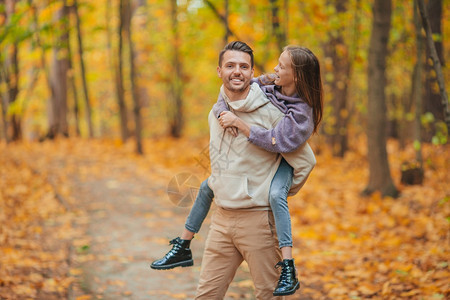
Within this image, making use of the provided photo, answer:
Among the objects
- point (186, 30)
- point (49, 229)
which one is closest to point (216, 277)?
point (49, 229)

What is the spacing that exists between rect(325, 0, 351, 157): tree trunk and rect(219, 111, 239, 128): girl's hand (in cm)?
977

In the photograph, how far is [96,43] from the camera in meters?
24.8

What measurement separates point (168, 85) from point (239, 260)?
16.2m

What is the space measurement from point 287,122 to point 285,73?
0.29 m

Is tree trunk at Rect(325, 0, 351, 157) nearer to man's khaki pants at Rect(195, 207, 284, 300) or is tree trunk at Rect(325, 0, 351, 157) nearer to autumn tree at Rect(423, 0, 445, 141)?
autumn tree at Rect(423, 0, 445, 141)

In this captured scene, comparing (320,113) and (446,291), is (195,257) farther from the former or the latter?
(320,113)

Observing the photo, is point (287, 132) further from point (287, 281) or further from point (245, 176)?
point (287, 281)

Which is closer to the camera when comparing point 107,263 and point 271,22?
point 107,263

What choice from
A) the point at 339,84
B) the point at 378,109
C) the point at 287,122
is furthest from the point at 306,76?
the point at 339,84

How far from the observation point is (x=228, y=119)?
8.73ft

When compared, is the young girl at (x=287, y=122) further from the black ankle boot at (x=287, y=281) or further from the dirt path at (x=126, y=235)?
the dirt path at (x=126, y=235)

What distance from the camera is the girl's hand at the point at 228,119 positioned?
8.71 ft

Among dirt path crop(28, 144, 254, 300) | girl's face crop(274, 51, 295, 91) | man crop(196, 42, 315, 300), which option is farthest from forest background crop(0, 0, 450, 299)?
girl's face crop(274, 51, 295, 91)

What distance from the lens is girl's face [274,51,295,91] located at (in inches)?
104
